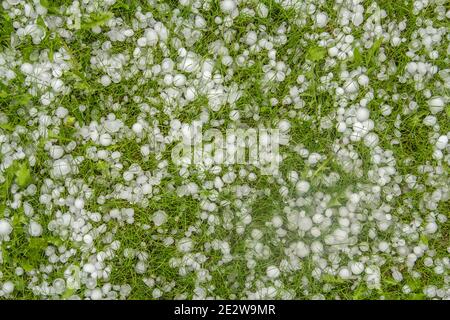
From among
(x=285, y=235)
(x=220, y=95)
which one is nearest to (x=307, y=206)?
(x=285, y=235)

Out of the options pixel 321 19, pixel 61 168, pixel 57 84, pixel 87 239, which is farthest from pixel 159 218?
pixel 321 19

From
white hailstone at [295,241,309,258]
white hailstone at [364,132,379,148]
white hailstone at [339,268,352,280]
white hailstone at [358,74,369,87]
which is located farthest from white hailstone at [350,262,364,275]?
white hailstone at [358,74,369,87]

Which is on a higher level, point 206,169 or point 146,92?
point 146,92

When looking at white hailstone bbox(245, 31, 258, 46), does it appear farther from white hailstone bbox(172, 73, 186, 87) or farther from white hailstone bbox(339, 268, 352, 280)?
white hailstone bbox(339, 268, 352, 280)

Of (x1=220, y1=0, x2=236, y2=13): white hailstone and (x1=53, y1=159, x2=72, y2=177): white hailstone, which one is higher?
(x1=220, y1=0, x2=236, y2=13): white hailstone

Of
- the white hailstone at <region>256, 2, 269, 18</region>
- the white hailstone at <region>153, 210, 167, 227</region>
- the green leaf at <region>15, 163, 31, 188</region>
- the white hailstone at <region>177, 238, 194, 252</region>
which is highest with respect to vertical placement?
the white hailstone at <region>256, 2, 269, 18</region>

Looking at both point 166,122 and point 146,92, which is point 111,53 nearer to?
point 146,92

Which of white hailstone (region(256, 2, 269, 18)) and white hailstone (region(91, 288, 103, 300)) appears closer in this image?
white hailstone (region(91, 288, 103, 300))
